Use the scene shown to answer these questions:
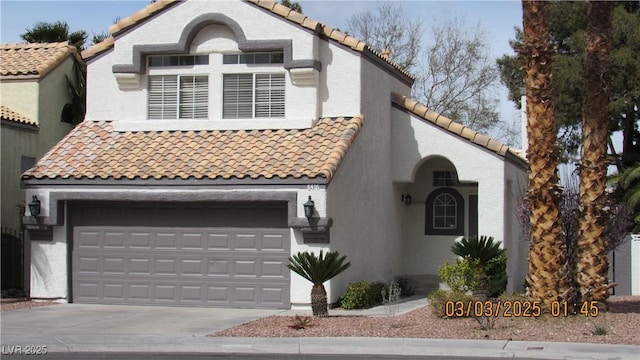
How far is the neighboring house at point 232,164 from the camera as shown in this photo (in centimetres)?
1911

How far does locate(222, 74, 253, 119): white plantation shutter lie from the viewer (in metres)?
21.3

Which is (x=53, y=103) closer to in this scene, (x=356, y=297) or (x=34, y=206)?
(x=34, y=206)

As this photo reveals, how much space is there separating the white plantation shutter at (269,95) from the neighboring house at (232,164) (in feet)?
0.08

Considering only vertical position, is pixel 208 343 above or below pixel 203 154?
below

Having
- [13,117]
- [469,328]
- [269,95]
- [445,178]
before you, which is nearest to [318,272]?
[469,328]

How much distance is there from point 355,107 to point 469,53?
25.1 m

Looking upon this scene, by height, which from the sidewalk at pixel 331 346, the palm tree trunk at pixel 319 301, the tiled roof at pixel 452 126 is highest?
the tiled roof at pixel 452 126

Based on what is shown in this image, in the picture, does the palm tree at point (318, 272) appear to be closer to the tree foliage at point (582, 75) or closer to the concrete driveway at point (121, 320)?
the concrete driveway at point (121, 320)

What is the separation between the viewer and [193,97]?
21625 millimetres

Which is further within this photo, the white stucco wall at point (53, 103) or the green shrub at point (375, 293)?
the white stucco wall at point (53, 103)

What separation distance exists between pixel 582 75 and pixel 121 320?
2356cm

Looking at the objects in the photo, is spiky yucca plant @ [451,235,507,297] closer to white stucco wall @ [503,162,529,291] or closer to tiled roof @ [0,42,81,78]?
white stucco wall @ [503,162,529,291]

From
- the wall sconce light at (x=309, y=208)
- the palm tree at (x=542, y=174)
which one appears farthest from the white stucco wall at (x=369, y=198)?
the palm tree at (x=542, y=174)

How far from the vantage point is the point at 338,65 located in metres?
21.0
